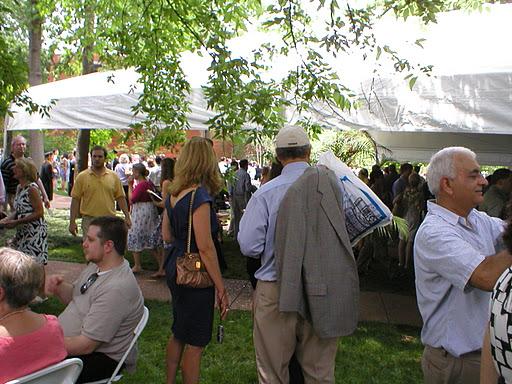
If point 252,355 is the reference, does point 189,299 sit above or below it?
above

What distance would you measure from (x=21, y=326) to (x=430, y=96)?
434 cm

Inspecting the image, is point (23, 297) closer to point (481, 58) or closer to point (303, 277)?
point (303, 277)

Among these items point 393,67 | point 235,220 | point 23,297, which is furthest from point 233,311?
point 235,220

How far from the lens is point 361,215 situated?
11.6 feet

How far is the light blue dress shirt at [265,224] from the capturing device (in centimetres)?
354

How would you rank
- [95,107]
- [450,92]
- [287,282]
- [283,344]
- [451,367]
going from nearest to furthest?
1. [451,367]
2. [287,282]
3. [283,344]
4. [450,92]
5. [95,107]

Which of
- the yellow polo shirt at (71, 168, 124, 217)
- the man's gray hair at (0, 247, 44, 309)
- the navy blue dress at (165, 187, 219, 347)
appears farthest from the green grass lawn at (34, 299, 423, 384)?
the man's gray hair at (0, 247, 44, 309)

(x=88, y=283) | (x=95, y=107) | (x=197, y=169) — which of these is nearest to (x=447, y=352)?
(x=88, y=283)

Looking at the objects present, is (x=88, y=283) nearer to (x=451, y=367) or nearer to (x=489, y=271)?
(x=451, y=367)

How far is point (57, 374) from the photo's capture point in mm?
2703

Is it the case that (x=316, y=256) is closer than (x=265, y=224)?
Yes

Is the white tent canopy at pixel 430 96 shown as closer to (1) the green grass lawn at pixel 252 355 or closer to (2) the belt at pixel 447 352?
(1) the green grass lawn at pixel 252 355

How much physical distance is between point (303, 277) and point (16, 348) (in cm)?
154

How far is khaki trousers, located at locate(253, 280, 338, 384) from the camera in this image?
349 centimetres
